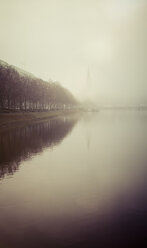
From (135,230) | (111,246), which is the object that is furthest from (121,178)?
(111,246)

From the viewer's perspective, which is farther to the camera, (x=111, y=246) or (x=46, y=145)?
(x=46, y=145)

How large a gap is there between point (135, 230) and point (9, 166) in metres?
10.7

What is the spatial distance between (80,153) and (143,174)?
751cm

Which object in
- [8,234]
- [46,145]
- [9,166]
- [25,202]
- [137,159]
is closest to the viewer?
[8,234]

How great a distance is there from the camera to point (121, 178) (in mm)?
13227

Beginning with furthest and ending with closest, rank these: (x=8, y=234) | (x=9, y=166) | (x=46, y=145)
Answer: (x=46, y=145) < (x=9, y=166) < (x=8, y=234)

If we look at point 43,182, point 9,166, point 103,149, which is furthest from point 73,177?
point 103,149

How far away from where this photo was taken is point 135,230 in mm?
7688

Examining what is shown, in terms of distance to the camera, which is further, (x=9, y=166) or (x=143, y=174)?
(x=9, y=166)

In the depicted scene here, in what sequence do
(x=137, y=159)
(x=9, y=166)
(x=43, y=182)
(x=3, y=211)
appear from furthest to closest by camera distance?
(x=137, y=159) → (x=9, y=166) → (x=43, y=182) → (x=3, y=211)

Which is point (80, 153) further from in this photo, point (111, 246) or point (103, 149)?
point (111, 246)

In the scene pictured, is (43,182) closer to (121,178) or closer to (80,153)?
(121,178)

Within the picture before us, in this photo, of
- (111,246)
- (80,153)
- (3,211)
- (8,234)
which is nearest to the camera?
(111,246)

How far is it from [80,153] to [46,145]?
206 inches
